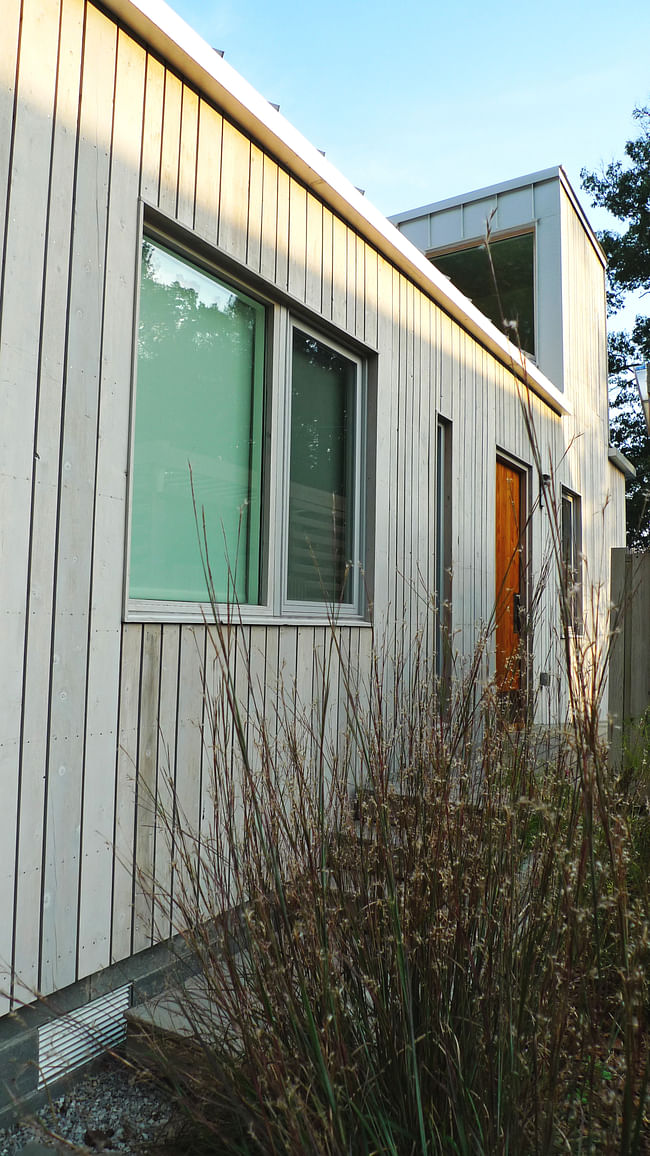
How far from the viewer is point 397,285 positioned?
4.48 metres

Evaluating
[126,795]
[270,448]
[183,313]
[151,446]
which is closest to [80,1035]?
[126,795]

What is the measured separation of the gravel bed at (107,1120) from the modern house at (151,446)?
4.5 inches

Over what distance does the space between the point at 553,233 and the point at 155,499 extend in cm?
645

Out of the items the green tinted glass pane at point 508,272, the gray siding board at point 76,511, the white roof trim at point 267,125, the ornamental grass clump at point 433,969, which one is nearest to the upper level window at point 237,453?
the gray siding board at point 76,511

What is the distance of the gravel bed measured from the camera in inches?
72.3

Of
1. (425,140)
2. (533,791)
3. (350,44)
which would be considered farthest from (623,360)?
(533,791)

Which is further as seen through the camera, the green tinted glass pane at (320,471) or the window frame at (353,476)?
the green tinted glass pane at (320,471)

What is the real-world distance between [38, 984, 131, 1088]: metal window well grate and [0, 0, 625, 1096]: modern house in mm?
26

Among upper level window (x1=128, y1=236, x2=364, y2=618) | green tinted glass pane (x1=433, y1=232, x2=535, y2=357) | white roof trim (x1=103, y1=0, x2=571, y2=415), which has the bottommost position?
upper level window (x1=128, y1=236, x2=364, y2=618)

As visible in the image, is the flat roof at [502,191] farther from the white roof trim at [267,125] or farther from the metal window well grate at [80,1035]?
the metal window well grate at [80,1035]

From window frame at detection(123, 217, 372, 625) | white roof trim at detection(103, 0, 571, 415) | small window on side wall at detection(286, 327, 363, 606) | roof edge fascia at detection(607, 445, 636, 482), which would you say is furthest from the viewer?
roof edge fascia at detection(607, 445, 636, 482)

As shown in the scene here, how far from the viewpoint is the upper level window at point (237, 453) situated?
2.77m

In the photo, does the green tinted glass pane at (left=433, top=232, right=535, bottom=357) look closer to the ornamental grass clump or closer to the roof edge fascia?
the roof edge fascia

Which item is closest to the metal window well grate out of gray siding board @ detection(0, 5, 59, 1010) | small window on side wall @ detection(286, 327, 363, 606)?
gray siding board @ detection(0, 5, 59, 1010)
